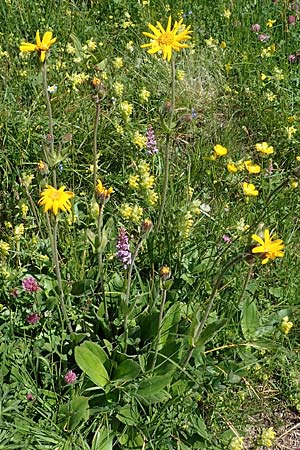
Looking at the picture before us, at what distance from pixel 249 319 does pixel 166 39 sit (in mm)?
935

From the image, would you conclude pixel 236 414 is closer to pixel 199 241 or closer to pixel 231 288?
pixel 231 288

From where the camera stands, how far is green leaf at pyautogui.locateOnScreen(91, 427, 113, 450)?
5.93 feet

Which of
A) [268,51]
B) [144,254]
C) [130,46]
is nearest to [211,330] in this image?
[144,254]

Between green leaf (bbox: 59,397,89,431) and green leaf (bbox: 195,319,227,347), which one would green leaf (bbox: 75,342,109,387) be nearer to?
green leaf (bbox: 59,397,89,431)

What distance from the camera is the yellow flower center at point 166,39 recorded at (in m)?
1.88

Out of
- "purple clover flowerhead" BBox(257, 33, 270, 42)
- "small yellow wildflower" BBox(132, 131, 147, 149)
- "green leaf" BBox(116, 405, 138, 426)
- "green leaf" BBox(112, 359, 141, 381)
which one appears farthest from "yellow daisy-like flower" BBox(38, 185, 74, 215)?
"purple clover flowerhead" BBox(257, 33, 270, 42)

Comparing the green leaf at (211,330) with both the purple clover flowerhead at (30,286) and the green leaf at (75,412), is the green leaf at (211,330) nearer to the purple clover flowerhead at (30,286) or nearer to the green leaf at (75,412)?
the green leaf at (75,412)

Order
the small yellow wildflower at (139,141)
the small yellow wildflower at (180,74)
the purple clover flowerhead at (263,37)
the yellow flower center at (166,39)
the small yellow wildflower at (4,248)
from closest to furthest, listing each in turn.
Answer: the yellow flower center at (166,39) → the small yellow wildflower at (4,248) → the small yellow wildflower at (139,141) → the small yellow wildflower at (180,74) → the purple clover flowerhead at (263,37)

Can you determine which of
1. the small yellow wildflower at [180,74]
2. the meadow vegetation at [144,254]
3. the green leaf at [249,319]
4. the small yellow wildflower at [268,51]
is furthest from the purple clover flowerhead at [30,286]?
the small yellow wildflower at [268,51]

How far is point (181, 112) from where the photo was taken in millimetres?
2955

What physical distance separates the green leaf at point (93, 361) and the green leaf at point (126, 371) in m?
0.03

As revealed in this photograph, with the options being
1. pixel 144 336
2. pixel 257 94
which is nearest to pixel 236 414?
pixel 144 336

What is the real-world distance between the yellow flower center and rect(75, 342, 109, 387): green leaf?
930 millimetres

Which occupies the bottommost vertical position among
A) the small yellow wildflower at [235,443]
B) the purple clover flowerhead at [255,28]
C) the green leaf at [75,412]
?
the small yellow wildflower at [235,443]
